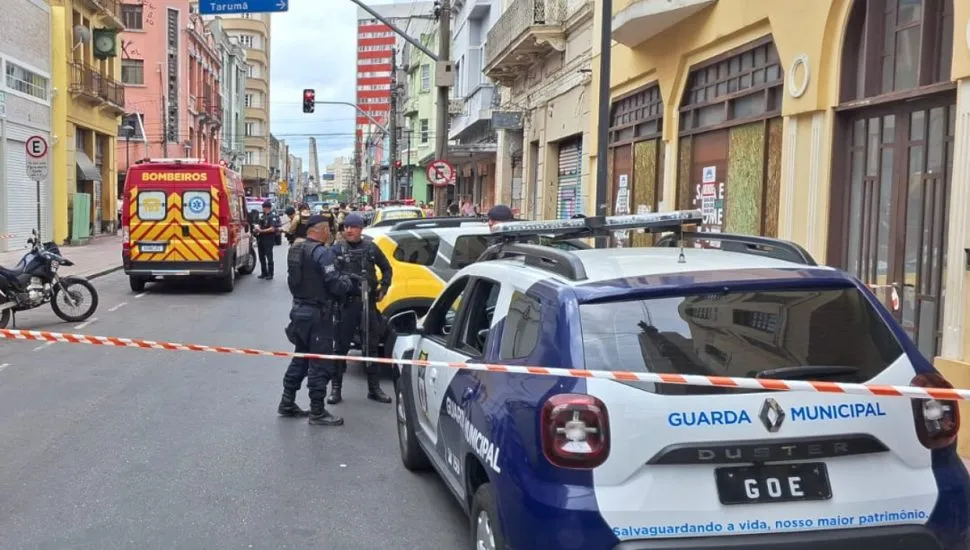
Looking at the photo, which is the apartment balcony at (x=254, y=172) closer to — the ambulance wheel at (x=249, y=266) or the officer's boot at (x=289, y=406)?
the ambulance wheel at (x=249, y=266)

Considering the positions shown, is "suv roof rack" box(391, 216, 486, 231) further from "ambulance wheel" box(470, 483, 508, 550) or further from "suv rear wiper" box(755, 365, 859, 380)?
"suv rear wiper" box(755, 365, 859, 380)

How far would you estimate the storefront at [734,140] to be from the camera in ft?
36.1

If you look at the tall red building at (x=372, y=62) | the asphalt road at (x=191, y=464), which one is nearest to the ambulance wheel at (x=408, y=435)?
the asphalt road at (x=191, y=464)

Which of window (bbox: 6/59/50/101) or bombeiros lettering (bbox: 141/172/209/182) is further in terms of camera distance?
window (bbox: 6/59/50/101)

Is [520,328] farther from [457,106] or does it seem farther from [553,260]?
[457,106]

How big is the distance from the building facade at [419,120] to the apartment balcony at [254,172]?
32.0 metres

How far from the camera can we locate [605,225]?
5.12 meters

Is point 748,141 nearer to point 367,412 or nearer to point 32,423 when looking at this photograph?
point 367,412

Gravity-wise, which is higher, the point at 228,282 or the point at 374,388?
the point at 228,282

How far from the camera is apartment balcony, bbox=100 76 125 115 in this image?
114ft

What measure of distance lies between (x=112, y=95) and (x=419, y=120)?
22.9 metres

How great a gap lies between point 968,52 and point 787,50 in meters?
3.57

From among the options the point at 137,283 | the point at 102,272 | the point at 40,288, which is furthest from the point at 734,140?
the point at 102,272

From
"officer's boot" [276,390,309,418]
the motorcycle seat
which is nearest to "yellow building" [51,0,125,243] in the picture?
the motorcycle seat
